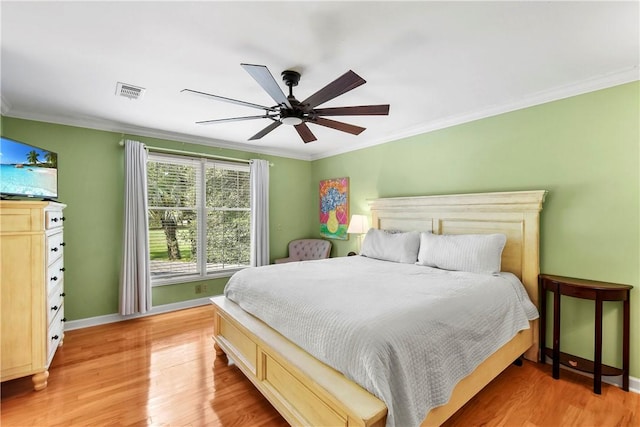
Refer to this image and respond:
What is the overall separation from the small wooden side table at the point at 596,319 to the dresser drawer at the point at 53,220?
168 inches

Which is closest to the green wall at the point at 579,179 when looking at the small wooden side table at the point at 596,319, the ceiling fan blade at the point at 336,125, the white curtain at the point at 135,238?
the small wooden side table at the point at 596,319

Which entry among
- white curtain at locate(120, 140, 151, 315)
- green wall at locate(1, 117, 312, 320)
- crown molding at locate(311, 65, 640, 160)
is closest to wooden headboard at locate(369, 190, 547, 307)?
crown molding at locate(311, 65, 640, 160)

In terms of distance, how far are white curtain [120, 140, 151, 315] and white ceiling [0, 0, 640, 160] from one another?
68cm

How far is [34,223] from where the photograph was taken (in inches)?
88.4

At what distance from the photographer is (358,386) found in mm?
1497

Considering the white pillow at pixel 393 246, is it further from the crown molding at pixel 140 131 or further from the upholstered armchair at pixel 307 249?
the crown molding at pixel 140 131

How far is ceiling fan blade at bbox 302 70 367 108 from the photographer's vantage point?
5.61 ft

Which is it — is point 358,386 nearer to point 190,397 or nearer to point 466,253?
point 190,397

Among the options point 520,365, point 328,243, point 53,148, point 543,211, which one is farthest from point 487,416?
point 53,148

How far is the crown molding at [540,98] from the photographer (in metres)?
2.31

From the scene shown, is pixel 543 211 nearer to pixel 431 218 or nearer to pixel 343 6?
pixel 431 218

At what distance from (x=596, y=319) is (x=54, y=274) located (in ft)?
15.0

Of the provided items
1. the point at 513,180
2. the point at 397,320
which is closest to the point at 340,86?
the point at 397,320

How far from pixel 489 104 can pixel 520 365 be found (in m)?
2.55
